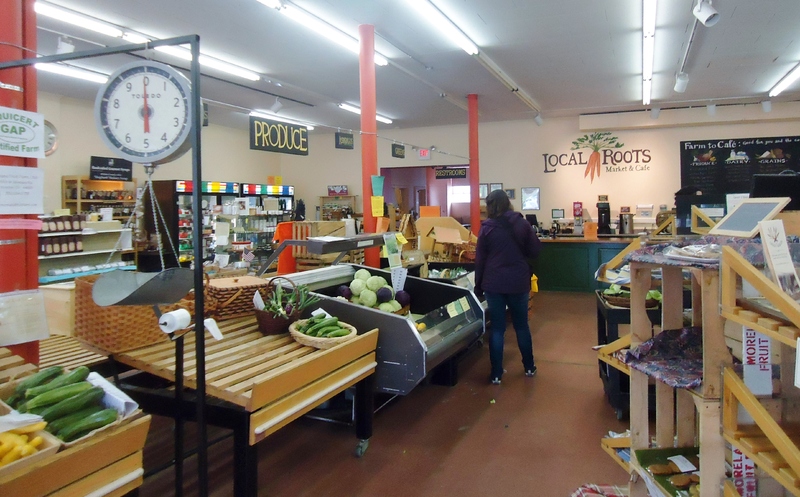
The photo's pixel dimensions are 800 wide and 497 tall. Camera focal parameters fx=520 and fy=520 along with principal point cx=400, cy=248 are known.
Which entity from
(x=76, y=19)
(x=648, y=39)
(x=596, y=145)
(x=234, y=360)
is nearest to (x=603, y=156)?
(x=596, y=145)

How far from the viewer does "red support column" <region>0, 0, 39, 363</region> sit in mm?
2229

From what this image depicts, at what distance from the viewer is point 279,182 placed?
13.7 metres

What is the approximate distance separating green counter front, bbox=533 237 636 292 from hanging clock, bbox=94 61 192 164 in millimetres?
8384

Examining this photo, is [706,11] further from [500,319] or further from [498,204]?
[500,319]

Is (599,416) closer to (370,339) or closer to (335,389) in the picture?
(370,339)

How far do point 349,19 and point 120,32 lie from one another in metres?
2.75

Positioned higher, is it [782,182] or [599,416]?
[782,182]

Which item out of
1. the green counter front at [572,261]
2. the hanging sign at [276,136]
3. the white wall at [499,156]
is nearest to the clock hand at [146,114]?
the hanging sign at [276,136]

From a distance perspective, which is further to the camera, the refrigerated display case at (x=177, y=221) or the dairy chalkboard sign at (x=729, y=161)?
the dairy chalkboard sign at (x=729, y=161)

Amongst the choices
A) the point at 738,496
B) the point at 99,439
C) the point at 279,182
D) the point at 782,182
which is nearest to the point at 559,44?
the point at 782,182

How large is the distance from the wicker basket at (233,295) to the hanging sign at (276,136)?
1881 millimetres

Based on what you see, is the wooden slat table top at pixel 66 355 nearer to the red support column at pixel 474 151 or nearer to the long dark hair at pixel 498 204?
the long dark hair at pixel 498 204

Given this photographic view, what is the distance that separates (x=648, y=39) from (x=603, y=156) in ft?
16.5

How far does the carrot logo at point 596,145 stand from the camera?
11117 mm
